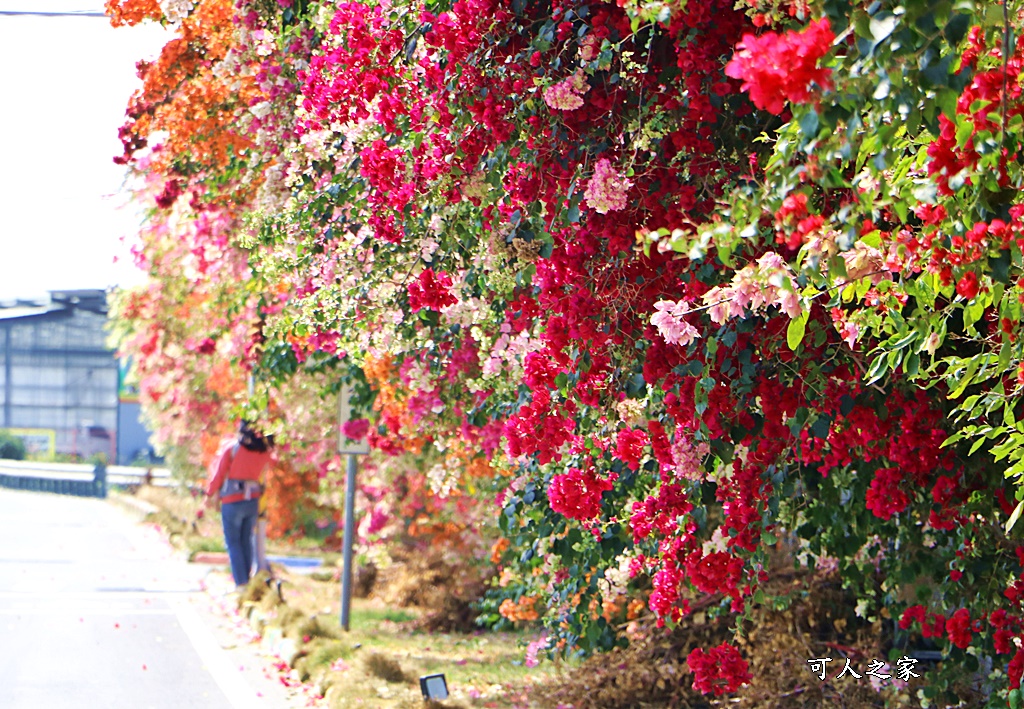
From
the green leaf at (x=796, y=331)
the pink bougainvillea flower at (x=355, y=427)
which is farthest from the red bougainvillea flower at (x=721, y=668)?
the pink bougainvillea flower at (x=355, y=427)

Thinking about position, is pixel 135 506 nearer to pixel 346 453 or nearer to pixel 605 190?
pixel 346 453

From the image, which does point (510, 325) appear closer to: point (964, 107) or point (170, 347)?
point (964, 107)

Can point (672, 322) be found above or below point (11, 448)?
above

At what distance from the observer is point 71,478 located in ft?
134

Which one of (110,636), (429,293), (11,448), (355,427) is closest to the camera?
(429,293)

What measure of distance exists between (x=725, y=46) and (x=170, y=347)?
13.7m

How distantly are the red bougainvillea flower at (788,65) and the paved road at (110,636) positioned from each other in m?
6.17

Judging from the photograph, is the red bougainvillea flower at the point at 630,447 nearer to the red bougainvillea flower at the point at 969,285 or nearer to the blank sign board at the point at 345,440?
the red bougainvillea flower at the point at 969,285

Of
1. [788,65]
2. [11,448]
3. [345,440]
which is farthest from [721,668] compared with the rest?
[11,448]

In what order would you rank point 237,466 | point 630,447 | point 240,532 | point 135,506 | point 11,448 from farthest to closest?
point 11,448 < point 135,506 < point 240,532 < point 237,466 < point 630,447

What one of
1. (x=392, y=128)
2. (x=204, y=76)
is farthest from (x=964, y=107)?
(x=204, y=76)

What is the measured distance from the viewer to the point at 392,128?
15.8 feet

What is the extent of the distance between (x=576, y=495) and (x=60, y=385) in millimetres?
67166

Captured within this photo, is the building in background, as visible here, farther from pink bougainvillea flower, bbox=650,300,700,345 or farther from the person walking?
pink bougainvillea flower, bbox=650,300,700,345
